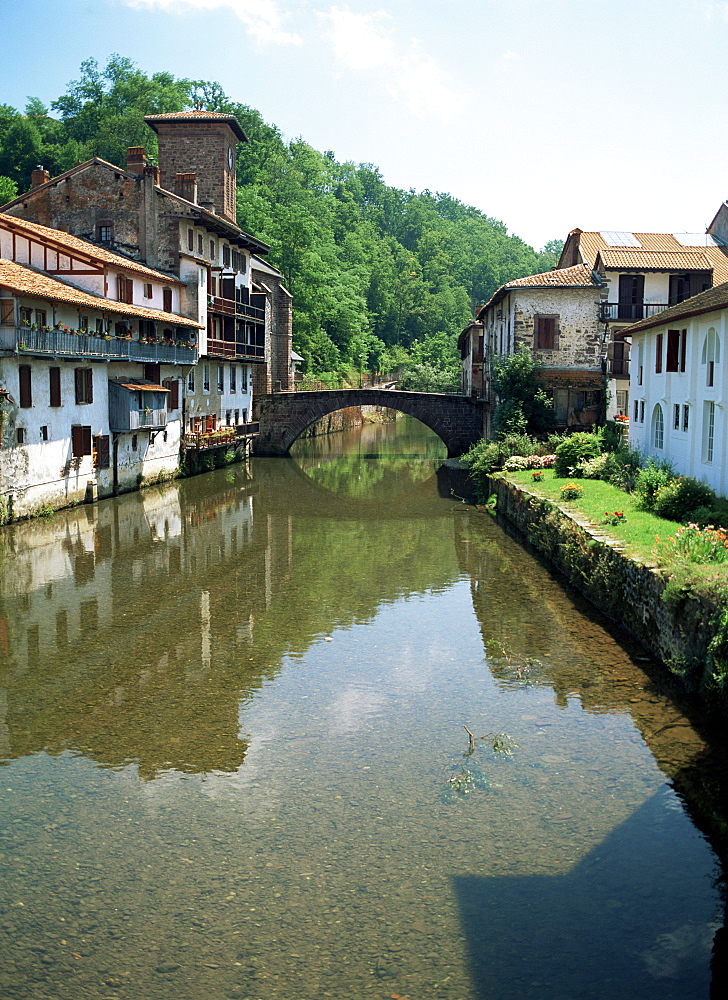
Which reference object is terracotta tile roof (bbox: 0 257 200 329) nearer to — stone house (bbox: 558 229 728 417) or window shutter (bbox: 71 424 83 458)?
window shutter (bbox: 71 424 83 458)

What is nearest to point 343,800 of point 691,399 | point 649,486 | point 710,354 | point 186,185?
point 649,486

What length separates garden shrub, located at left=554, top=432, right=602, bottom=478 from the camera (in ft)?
103

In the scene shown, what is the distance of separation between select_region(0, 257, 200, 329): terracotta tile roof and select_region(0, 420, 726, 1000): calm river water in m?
9.62

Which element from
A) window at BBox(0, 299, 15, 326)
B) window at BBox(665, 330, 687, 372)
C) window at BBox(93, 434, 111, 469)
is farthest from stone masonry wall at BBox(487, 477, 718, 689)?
window at BBox(93, 434, 111, 469)

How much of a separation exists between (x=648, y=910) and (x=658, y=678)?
6567 mm

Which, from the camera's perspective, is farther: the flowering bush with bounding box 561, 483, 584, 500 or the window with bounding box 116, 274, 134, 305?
the window with bounding box 116, 274, 134, 305

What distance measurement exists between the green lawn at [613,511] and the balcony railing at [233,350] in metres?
20.0

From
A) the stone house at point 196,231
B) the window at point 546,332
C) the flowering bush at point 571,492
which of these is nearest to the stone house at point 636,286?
the window at point 546,332

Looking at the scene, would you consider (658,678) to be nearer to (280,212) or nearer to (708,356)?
(708,356)

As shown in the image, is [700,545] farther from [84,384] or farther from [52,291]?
[84,384]

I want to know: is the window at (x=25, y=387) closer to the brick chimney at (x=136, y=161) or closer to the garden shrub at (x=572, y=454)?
the garden shrub at (x=572, y=454)

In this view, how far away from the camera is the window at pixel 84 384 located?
105 ft

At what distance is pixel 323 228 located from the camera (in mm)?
96938

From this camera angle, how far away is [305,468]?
48.9 meters
